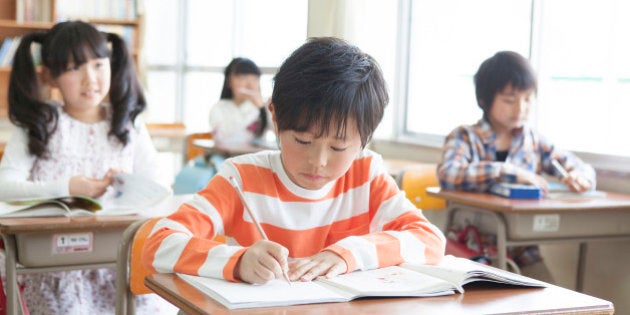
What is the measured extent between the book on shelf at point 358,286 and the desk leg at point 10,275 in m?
1.02

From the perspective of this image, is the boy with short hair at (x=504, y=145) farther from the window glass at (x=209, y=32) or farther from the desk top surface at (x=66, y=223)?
the window glass at (x=209, y=32)

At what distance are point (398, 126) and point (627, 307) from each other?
6.62 feet

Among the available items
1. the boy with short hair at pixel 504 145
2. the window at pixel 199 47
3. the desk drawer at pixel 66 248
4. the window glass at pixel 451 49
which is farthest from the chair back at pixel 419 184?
the window at pixel 199 47

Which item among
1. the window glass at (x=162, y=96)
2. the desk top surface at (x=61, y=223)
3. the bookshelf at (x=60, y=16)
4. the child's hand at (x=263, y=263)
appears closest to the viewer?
the child's hand at (x=263, y=263)

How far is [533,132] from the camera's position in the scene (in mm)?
3342

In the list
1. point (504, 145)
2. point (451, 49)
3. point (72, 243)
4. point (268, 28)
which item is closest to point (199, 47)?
point (268, 28)

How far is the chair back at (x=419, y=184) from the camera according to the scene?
11.0ft

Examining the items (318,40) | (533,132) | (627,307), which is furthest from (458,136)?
(318,40)

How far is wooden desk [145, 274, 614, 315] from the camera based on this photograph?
1.18 meters

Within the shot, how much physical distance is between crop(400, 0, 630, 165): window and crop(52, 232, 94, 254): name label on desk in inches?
86.3

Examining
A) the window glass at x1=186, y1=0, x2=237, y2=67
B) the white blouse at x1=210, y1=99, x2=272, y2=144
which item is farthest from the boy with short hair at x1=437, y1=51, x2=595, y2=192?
the window glass at x1=186, y1=0, x2=237, y2=67

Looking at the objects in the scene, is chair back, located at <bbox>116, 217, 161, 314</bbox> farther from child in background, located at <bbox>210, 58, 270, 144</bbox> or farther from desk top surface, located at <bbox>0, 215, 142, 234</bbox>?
child in background, located at <bbox>210, 58, 270, 144</bbox>

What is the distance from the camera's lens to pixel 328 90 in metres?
1.47

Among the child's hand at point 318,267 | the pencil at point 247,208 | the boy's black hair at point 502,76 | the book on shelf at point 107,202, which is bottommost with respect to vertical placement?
the book on shelf at point 107,202
